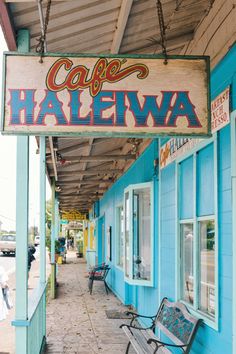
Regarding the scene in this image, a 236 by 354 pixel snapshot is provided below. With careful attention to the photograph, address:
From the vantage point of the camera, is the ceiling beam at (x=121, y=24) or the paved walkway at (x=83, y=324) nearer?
the ceiling beam at (x=121, y=24)

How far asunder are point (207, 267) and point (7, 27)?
2.92 m

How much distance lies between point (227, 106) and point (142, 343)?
3.05 meters

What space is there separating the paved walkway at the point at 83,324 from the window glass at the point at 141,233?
1.12 meters

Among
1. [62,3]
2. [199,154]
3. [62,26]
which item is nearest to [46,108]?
[62,3]

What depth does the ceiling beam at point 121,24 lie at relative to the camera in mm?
4418

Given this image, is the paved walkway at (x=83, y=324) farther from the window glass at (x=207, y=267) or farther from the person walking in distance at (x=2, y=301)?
the window glass at (x=207, y=267)

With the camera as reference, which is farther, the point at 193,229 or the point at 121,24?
the point at 193,229

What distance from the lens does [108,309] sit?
11.0 meters

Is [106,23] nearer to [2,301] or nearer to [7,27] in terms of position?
[7,27]

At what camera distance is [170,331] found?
5.65 meters

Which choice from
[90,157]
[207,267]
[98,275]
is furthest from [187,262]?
[98,275]

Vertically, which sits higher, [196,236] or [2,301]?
[196,236]

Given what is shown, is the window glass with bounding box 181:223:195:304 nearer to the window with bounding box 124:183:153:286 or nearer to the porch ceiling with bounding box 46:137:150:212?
the window with bounding box 124:183:153:286

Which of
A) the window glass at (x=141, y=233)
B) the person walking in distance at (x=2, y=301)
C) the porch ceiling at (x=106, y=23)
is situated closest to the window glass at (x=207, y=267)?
the porch ceiling at (x=106, y=23)
